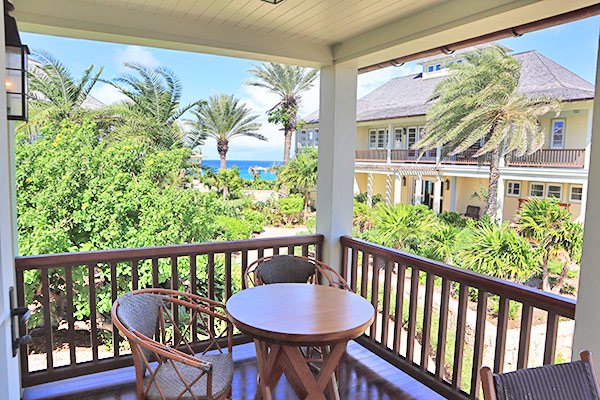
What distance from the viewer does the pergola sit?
75.9 inches

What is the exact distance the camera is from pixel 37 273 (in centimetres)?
773

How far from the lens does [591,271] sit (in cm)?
192

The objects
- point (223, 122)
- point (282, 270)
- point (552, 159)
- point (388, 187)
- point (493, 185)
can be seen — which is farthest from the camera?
point (388, 187)

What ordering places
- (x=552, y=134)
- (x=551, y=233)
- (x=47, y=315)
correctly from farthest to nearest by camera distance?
(x=552, y=134) < (x=551, y=233) < (x=47, y=315)

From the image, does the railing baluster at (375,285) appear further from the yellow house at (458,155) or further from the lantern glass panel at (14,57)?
the yellow house at (458,155)

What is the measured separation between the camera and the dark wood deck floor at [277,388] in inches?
106

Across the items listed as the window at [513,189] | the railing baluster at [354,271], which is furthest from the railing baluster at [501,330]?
the window at [513,189]

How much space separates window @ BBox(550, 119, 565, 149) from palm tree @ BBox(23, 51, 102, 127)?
13419mm

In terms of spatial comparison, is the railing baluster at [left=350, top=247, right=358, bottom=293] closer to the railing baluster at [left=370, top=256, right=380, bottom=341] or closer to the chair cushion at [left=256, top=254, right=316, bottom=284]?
the railing baluster at [left=370, top=256, right=380, bottom=341]

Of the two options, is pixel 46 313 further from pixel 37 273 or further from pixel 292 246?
pixel 37 273

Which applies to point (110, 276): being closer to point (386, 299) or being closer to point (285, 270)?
point (285, 270)

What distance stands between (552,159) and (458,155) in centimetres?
305

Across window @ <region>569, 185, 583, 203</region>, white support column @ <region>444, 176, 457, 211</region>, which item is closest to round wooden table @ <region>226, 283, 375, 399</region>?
window @ <region>569, 185, 583, 203</region>

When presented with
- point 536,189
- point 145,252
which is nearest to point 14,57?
point 145,252
